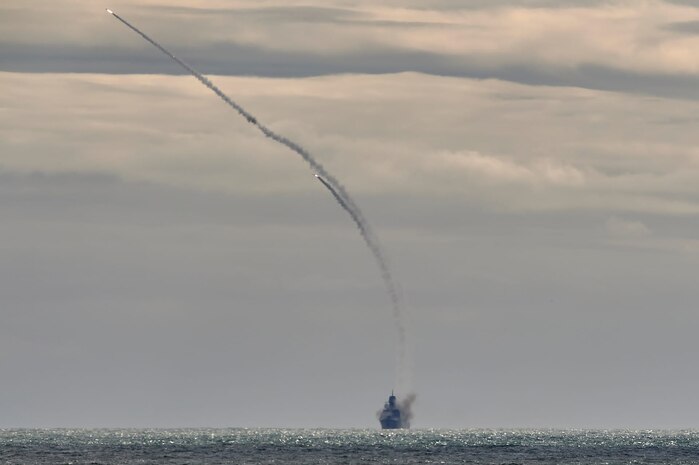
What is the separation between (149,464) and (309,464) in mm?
19420

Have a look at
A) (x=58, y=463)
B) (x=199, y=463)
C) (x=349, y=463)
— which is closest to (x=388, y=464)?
(x=349, y=463)

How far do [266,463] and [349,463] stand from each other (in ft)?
32.7

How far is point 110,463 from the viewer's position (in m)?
194

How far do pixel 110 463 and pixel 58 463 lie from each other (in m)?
6.02

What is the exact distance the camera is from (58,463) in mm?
192000

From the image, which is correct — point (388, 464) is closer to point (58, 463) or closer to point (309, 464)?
point (309, 464)

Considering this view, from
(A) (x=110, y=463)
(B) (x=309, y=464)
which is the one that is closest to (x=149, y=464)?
(A) (x=110, y=463)

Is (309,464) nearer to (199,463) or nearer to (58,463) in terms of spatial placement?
(199,463)

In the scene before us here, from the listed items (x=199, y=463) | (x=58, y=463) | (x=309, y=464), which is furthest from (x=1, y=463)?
(x=309, y=464)

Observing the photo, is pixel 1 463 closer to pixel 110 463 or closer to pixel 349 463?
pixel 110 463

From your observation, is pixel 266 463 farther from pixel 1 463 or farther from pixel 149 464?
pixel 1 463

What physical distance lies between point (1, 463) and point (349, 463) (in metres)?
40.8

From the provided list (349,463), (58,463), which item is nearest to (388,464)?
(349,463)

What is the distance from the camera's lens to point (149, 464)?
19162cm
